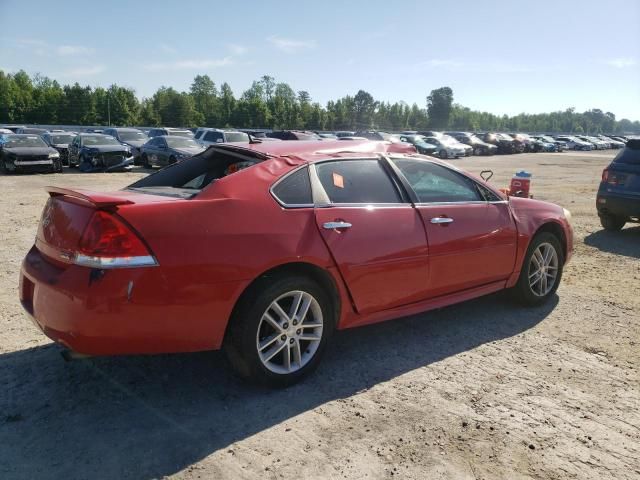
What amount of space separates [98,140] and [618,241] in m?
19.0

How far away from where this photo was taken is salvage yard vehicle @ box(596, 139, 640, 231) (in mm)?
8148

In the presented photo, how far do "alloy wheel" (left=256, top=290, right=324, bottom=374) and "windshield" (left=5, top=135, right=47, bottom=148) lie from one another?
1893 centimetres

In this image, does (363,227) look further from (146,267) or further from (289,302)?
(146,267)

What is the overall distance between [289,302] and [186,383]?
0.87 meters

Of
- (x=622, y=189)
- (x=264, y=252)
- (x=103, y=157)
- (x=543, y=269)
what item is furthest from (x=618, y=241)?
(x=103, y=157)

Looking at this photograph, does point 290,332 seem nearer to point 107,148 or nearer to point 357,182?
point 357,182

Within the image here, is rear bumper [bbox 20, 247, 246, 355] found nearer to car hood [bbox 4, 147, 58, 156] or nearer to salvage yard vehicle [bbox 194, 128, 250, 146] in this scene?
car hood [bbox 4, 147, 58, 156]

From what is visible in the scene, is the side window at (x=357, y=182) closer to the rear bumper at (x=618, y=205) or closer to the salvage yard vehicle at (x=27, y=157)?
the rear bumper at (x=618, y=205)

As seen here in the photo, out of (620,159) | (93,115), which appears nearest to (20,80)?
(93,115)

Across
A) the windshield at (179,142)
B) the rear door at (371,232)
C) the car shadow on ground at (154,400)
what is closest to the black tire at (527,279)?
the car shadow on ground at (154,400)

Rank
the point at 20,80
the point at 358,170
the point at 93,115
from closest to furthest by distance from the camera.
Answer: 1. the point at 358,170
2. the point at 93,115
3. the point at 20,80

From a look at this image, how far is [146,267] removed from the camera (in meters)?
2.71

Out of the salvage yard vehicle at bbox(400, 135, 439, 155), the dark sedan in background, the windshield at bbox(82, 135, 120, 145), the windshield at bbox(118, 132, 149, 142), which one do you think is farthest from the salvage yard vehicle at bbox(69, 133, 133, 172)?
the salvage yard vehicle at bbox(400, 135, 439, 155)

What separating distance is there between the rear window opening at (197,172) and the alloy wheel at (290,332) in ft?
3.67
